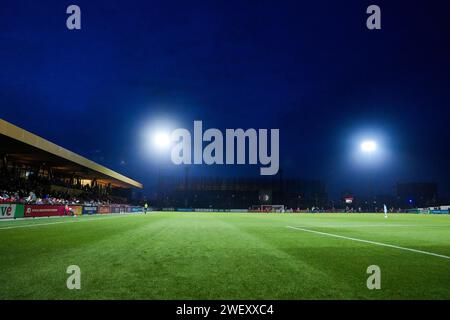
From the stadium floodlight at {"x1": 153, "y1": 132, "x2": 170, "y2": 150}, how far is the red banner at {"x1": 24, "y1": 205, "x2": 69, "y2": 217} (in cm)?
1814

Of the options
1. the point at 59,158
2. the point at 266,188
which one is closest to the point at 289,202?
the point at 266,188

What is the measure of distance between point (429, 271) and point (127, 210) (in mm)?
61687

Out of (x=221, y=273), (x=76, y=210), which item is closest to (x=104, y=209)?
(x=76, y=210)

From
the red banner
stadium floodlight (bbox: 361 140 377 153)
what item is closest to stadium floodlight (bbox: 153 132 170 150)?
the red banner

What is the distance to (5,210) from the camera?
23.5 metres

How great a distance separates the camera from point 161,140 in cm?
5181

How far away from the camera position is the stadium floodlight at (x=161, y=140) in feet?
164

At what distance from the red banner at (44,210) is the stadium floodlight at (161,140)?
1814cm

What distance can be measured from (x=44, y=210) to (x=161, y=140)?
938 inches

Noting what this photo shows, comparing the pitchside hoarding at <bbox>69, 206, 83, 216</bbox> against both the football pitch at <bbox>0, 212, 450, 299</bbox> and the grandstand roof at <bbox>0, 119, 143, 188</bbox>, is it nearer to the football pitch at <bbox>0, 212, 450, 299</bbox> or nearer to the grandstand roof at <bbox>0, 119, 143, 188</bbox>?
the grandstand roof at <bbox>0, 119, 143, 188</bbox>

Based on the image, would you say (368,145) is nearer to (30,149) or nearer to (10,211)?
(30,149)

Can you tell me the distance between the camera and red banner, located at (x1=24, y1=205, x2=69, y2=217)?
27.1 m

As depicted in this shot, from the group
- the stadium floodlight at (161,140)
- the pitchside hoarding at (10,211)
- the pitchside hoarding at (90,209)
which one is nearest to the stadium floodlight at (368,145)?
the stadium floodlight at (161,140)
